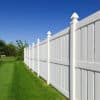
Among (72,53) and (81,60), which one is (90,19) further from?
(72,53)

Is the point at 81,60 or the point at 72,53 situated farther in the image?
the point at 72,53

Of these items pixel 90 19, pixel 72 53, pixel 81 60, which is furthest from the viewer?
pixel 72 53

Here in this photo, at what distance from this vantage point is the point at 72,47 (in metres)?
6.50

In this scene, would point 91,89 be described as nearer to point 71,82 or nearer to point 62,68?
point 71,82

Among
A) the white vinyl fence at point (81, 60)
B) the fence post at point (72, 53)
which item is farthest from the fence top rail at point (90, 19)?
the fence post at point (72, 53)

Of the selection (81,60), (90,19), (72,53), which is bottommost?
(81,60)

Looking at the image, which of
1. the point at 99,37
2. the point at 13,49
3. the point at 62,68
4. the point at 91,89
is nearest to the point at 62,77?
the point at 62,68

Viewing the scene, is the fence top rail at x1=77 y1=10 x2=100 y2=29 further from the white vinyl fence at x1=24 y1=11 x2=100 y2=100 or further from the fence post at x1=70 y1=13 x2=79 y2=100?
the fence post at x1=70 y1=13 x2=79 y2=100

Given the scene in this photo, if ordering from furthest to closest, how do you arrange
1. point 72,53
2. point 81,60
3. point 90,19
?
point 72,53
point 81,60
point 90,19

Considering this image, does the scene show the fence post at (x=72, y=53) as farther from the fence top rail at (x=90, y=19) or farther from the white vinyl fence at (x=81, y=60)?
the fence top rail at (x=90, y=19)

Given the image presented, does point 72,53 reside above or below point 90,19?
below

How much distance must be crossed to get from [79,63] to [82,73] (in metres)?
0.29

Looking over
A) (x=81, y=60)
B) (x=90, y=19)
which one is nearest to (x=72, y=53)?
(x=81, y=60)

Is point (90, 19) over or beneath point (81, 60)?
over
